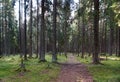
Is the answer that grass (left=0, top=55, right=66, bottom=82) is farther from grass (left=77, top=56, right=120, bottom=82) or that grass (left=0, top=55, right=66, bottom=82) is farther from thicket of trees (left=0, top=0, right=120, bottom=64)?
thicket of trees (left=0, top=0, right=120, bottom=64)

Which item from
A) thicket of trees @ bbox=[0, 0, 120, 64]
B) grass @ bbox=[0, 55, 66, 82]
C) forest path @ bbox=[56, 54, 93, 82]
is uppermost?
thicket of trees @ bbox=[0, 0, 120, 64]

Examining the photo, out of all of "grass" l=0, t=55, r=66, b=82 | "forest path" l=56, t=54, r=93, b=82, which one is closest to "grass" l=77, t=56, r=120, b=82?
"forest path" l=56, t=54, r=93, b=82

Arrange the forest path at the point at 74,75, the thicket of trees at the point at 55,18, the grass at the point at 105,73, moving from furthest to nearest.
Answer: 1. the thicket of trees at the point at 55,18
2. the forest path at the point at 74,75
3. the grass at the point at 105,73

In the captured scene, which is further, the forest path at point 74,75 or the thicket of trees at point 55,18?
the thicket of trees at point 55,18

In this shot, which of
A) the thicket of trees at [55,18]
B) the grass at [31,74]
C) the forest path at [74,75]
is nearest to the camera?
the grass at [31,74]

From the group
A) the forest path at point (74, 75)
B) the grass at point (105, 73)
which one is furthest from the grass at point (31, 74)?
the grass at point (105, 73)

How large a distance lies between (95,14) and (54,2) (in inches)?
229

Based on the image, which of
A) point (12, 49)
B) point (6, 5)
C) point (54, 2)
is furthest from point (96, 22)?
point (12, 49)

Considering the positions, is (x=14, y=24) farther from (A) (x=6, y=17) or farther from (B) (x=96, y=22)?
(B) (x=96, y=22)

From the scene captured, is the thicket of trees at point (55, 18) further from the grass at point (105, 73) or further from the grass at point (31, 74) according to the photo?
the grass at point (31, 74)

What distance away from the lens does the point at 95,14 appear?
95.0 feet

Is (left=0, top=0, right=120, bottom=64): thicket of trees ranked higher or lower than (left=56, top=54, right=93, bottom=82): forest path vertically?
higher

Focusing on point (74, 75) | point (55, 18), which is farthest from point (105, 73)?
point (55, 18)

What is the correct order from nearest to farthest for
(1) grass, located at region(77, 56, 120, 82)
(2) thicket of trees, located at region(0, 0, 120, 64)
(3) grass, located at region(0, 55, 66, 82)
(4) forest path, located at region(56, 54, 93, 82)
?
1. (1) grass, located at region(77, 56, 120, 82)
2. (3) grass, located at region(0, 55, 66, 82)
3. (4) forest path, located at region(56, 54, 93, 82)
4. (2) thicket of trees, located at region(0, 0, 120, 64)
